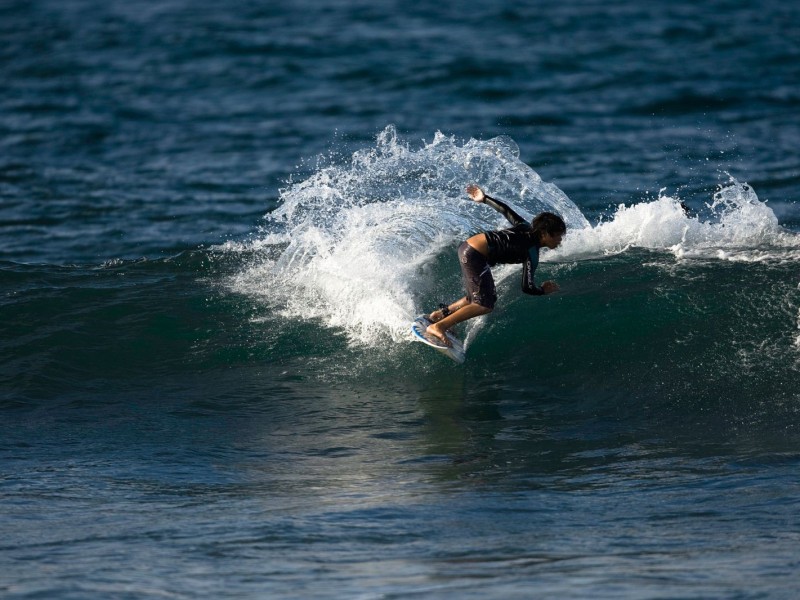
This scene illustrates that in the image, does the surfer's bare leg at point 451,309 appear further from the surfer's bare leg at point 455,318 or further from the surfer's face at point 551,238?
the surfer's face at point 551,238

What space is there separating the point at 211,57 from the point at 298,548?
25.8 m

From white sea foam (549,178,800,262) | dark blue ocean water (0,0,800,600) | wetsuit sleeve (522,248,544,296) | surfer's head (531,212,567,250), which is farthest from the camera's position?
white sea foam (549,178,800,262)

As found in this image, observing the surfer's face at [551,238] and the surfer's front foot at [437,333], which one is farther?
the surfer's front foot at [437,333]

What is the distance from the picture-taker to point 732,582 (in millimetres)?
5988

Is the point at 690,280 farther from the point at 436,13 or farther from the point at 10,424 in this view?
the point at 436,13

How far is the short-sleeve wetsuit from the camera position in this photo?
391 inches

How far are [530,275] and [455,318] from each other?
84 centimetres

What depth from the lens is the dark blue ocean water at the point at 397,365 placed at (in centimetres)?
666

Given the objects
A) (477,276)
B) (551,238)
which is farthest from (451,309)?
(551,238)

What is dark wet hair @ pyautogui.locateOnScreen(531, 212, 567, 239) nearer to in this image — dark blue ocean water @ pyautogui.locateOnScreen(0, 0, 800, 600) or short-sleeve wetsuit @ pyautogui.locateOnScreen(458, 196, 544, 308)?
short-sleeve wetsuit @ pyautogui.locateOnScreen(458, 196, 544, 308)

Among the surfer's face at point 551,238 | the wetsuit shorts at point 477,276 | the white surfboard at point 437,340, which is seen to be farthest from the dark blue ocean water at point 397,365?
the surfer's face at point 551,238

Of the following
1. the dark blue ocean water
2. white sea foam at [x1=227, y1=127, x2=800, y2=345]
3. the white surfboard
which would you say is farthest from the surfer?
white sea foam at [x1=227, y1=127, x2=800, y2=345]

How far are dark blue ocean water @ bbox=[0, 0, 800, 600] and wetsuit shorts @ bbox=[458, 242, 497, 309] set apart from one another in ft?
2.96

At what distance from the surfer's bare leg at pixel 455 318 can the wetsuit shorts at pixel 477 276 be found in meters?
0.07
